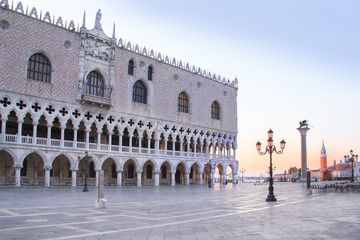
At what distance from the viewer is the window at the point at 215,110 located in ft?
131

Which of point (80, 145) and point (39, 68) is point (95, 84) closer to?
point (39, 68)

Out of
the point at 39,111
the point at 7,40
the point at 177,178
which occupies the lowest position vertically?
the point at 177,178

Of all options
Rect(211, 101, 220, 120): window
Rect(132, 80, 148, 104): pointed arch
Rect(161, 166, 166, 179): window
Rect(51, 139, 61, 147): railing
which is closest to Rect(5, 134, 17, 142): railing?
Rect(51, 139, 61, 147): railing

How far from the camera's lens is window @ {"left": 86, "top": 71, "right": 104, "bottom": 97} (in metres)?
28.5

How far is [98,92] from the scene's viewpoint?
28.8m

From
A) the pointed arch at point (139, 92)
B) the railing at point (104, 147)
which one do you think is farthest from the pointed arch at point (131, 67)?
the railing at point (104, 147)

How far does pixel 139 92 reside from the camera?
106ft

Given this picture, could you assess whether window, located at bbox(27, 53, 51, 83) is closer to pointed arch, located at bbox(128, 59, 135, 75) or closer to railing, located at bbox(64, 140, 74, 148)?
railing, located at bbox(64, 140, 74, 148)

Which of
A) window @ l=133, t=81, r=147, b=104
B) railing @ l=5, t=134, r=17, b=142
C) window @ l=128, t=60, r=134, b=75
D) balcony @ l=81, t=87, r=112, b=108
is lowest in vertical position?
railing @ l=5, t=134, r=17, b=142

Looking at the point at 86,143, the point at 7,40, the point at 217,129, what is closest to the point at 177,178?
the point at 217,129

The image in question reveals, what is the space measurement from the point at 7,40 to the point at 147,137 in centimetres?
1416

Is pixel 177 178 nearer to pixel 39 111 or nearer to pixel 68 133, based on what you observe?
pixel 68 133

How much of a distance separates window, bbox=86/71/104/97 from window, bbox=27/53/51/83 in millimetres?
3447

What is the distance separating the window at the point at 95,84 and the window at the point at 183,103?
9.61 meters
